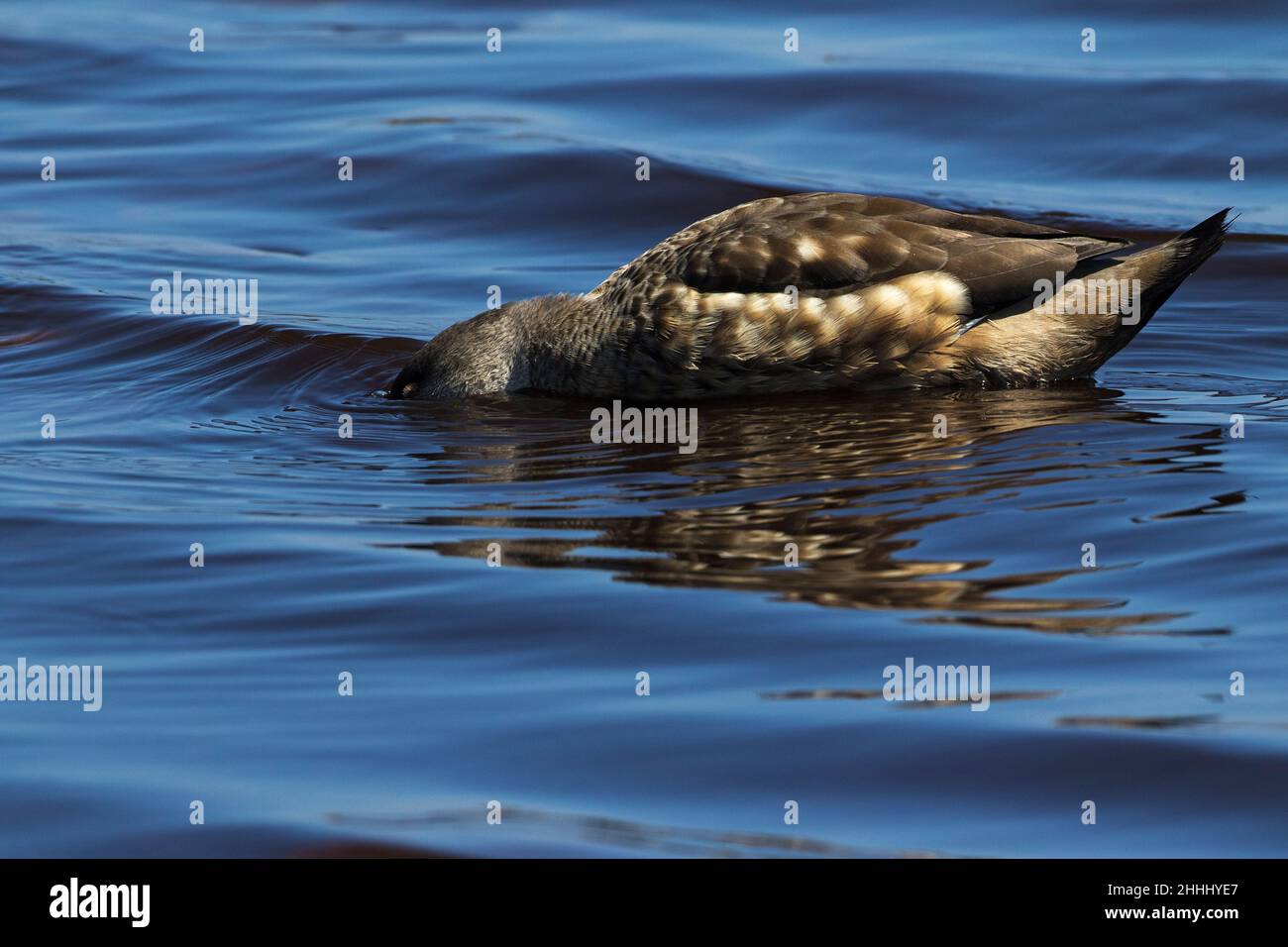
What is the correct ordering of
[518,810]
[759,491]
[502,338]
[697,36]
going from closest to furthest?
[518,810], [759,491], [502,338], [697,36]

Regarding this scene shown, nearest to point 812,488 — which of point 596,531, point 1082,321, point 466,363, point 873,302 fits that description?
point 596,531

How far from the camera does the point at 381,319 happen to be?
11047 millimetres

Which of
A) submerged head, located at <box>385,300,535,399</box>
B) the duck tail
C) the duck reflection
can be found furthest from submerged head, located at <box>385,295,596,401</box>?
the duck tail

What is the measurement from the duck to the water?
0.24 meters

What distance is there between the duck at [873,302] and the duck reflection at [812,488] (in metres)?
0.16

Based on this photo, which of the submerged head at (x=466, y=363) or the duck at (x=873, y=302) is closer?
the duck at (x=873, y=302)

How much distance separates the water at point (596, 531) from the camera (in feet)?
16.9

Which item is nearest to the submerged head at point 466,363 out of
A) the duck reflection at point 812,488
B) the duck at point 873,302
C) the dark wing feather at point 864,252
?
the duck reflection at point 812,488

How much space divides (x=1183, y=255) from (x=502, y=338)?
330 cm

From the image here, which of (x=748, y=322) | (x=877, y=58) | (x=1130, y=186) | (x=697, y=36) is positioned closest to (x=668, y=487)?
(x=748, y=322)

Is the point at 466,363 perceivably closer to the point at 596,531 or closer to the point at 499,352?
the point at 499,352

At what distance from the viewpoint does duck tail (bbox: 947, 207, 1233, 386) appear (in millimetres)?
8852

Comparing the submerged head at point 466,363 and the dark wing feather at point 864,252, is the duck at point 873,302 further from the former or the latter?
the submerged head at point 466,363
